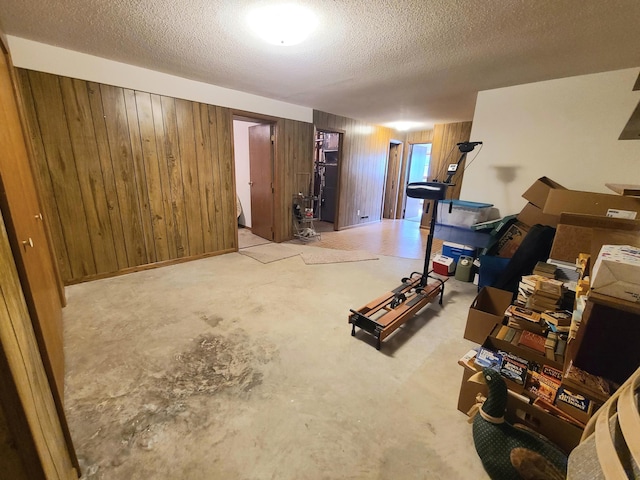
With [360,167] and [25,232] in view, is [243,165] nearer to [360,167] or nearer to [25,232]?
[360,167]

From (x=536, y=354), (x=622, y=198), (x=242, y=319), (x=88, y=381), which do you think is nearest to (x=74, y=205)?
(x=88, y=381)

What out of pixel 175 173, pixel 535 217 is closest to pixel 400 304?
pixel 535 217

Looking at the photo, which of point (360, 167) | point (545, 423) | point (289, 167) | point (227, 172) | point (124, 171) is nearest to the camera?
point (545, 423)

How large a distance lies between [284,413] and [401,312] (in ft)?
3.97

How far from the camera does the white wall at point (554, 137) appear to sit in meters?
2.55

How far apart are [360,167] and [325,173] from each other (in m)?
0.98

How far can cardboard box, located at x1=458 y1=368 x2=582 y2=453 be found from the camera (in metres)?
1.18

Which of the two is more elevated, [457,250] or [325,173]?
[325,173]

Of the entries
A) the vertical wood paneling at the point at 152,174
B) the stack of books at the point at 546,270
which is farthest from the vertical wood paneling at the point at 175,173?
the stack of books at the point at 546,270

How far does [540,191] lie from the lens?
2.68 meters

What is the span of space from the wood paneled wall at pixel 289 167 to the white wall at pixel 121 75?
0.53m

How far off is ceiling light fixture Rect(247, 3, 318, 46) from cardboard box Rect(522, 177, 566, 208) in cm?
263

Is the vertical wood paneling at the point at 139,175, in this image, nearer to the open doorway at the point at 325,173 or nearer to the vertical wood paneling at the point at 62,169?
the vertical wood paneling at the point at 62,169

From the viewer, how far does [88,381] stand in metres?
1.65
